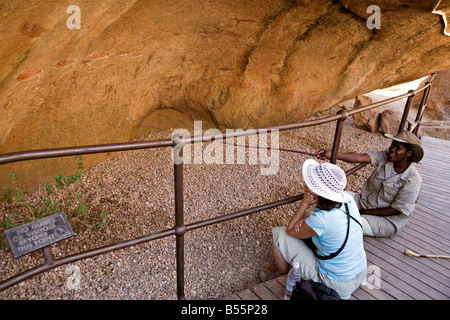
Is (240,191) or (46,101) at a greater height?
(46,101)

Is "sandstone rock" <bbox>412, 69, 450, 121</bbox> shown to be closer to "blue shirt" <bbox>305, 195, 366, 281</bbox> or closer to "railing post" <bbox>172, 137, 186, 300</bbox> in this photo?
"blue shirt" <bbox>305, 195, 366, 281</bbox>

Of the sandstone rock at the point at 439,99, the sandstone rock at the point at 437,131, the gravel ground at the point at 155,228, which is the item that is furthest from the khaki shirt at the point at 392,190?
the sandstone rock at the point at 439,99

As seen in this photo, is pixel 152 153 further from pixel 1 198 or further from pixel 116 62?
pixel 1 198

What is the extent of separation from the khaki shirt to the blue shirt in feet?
2.19

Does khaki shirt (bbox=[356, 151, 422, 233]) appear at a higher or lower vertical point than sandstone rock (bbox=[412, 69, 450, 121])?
higher

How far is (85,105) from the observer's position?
3801 mm

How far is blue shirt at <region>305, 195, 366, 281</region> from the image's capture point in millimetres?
1963

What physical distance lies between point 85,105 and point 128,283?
6.88ft

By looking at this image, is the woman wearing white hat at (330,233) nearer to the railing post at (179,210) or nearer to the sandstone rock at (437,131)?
the railing post at (179,210)

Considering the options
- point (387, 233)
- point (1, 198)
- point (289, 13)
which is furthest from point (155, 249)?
point (289, 13)

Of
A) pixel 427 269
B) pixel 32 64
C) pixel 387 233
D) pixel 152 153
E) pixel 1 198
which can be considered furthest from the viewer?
pixel 152 153

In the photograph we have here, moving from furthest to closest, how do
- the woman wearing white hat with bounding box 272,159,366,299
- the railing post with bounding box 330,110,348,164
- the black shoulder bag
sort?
the railing post with bounding box 330,110,348,164
the woman wearing white hat with bounding box 272,159,366,299
the black shoulder bag

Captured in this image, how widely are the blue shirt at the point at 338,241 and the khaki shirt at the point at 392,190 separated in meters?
0.67

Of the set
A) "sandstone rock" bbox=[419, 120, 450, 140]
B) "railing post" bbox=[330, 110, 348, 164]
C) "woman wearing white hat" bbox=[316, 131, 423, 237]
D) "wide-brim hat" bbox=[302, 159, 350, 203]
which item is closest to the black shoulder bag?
"wide-brim hat" bbox=[302, 159, 350, 203]
